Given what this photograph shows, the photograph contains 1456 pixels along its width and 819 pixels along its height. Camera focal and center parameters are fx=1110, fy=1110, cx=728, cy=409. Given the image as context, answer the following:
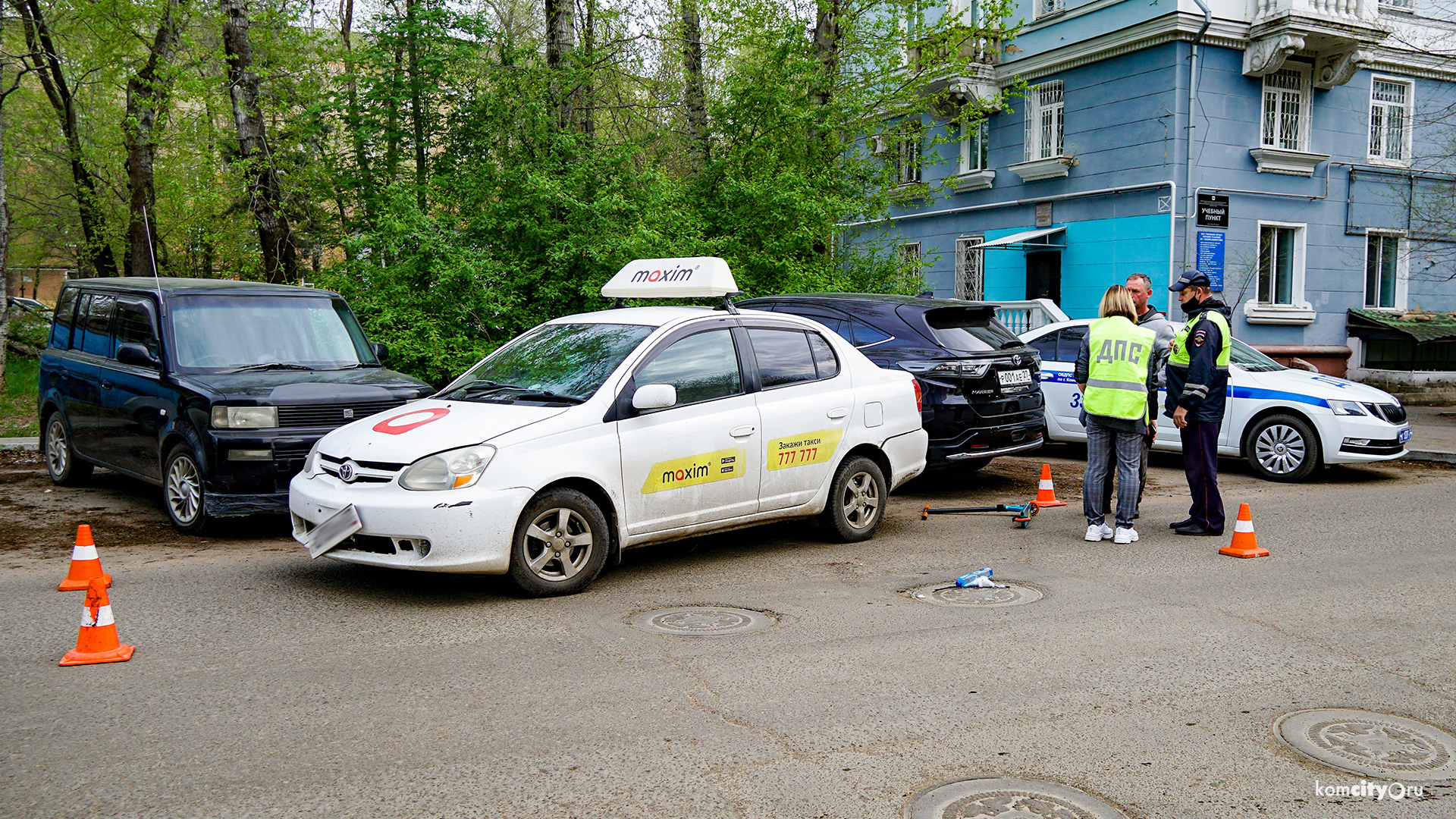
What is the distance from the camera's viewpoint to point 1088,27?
22.2 meters

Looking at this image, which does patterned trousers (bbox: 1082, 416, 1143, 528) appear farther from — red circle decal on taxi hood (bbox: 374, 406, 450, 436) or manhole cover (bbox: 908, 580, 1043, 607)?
red circle decal on taxi hood (bbox: 374, 406, 450, 436)

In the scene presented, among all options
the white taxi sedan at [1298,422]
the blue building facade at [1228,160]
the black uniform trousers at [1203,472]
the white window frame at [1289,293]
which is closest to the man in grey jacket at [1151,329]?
the black uniform trousers at [1203,472]

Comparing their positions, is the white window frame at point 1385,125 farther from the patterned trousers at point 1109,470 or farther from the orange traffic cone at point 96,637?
the orange traffic cone at point 96,637

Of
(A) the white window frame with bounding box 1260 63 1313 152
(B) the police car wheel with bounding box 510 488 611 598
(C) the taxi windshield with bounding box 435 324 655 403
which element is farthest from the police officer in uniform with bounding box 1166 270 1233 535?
(A) the white window frame with bounding box 1260 63 1313 152

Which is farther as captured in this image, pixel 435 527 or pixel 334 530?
pixel 334 530

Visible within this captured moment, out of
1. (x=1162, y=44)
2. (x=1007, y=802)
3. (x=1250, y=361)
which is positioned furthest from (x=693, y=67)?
(x=1007, y=802)

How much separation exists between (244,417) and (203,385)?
1.72ft

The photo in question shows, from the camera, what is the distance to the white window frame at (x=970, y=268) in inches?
1011

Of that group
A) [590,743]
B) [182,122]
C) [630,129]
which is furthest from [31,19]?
[590,743]

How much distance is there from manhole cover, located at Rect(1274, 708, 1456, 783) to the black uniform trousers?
4.07 meters

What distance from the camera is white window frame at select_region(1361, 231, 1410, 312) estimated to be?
23.5 metres

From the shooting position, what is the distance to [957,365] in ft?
31.9

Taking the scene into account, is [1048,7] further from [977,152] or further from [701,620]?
[701,620]

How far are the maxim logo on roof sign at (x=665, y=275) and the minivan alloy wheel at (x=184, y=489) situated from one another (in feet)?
11.7
